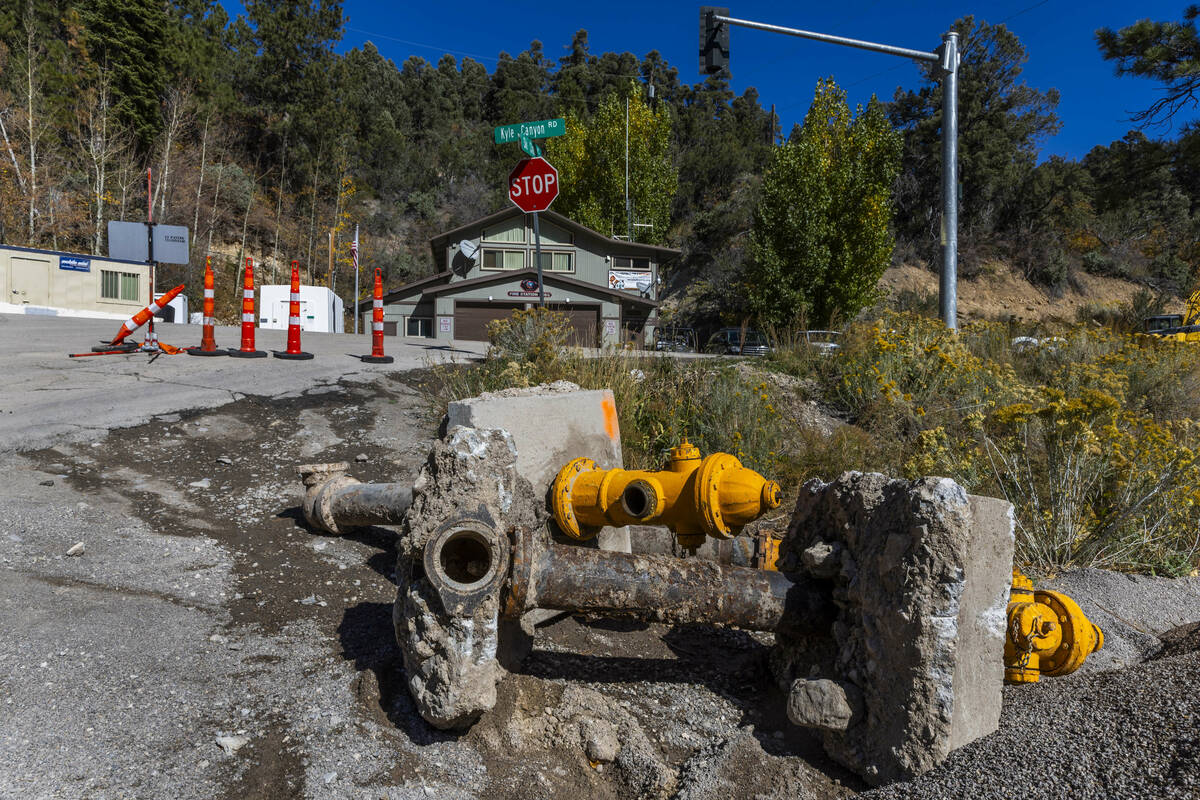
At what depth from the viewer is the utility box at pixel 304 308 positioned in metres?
26.1

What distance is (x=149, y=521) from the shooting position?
4.03m

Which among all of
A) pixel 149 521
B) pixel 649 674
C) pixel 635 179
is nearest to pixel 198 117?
pixel 635 179

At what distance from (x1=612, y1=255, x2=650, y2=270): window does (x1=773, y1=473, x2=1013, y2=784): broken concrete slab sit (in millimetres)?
30487

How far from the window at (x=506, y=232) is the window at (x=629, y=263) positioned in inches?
182

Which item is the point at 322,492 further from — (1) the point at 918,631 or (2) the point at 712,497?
(1) the point at 918,631

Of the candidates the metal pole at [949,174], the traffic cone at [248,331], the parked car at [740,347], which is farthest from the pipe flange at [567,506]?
the metal pole at [949,174]

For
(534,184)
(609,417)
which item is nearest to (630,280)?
(534,184)

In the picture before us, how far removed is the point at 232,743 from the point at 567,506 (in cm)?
175

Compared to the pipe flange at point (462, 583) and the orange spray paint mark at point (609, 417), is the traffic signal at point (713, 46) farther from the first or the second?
the pipe flange at point (462, 583)

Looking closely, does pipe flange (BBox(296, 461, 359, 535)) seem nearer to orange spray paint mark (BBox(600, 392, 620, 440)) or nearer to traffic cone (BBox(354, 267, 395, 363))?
orange spray paint mark (BBox(600, 392, 620, 440))

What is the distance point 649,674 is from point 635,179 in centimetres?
3850

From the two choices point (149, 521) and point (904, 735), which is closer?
point (904, 735)

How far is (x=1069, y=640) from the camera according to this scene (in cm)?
268

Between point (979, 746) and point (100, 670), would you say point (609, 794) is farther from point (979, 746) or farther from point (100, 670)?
point (100, 670)
